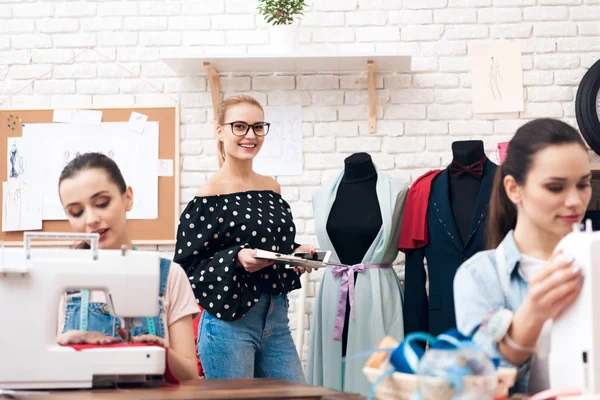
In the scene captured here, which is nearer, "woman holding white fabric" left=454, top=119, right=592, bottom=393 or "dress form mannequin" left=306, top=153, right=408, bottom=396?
"woman holding white fabric" left=454, top=119, right=592, bottom=393

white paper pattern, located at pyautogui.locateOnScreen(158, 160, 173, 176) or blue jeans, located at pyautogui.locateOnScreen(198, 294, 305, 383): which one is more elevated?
white paper pattern, located at pyautogui.locateOnScreen(158, 160, 173, 176)

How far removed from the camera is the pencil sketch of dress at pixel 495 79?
415cm

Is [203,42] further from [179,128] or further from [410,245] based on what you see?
[410,245]

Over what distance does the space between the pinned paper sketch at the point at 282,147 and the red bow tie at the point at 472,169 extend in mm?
844

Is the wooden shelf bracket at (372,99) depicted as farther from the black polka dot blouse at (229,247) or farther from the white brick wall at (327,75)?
the black polka dot blouse at (229,247)

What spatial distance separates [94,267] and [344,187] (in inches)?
80.0

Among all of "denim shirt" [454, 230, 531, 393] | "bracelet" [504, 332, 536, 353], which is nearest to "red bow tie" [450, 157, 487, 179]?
"denim shirt" [454, 230, 531, 393]

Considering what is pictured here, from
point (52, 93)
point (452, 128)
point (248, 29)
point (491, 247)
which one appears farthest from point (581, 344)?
point (52, 93)

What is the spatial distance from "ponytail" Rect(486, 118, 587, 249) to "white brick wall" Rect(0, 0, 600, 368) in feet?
7.17

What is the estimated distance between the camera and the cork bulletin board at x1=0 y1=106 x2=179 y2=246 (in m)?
4.13

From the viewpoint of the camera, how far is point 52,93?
425 centimetres

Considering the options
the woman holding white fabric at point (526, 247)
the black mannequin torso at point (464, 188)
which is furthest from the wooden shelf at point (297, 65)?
the woman holding white fabric at point (526, 247)

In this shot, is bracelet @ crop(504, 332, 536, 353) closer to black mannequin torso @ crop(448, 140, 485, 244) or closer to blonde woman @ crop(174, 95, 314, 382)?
blonde woman @ crop(174, 95, 314, 382)

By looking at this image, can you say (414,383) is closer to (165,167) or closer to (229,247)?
(229,247)
